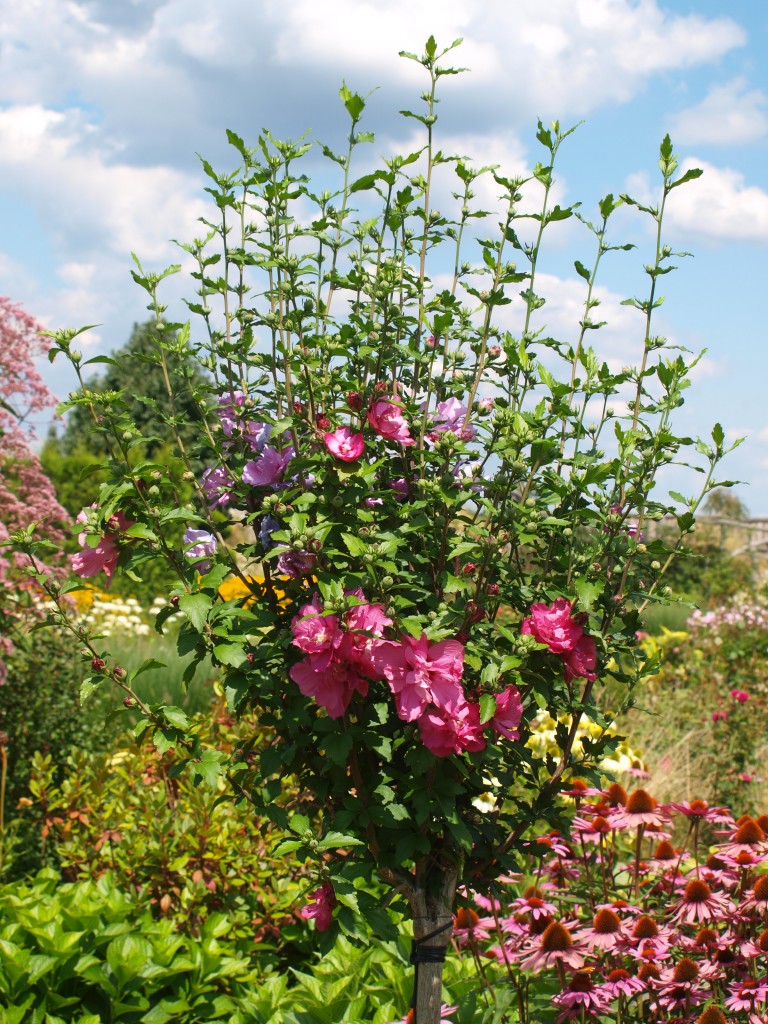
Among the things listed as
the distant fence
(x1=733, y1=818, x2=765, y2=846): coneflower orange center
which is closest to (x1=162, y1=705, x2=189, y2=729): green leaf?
(x1=733, y1=818, x2=765, y2=846): coneflower orange center

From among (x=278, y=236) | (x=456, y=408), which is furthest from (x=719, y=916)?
(x=278, y=236)

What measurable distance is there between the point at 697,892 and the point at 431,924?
35.4 inches

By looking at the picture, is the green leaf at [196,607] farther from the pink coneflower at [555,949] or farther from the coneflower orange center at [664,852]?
the coneflower orange center at [664,852]

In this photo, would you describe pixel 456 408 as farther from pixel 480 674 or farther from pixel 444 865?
pixel 444 865

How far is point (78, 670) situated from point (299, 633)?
3.75 m

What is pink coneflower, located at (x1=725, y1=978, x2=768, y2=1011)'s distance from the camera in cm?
237

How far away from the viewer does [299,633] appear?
1.74 metres

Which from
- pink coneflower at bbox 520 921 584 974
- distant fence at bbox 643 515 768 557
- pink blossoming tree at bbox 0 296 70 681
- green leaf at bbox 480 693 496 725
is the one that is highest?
distant fence at bbox 643 515 768 557

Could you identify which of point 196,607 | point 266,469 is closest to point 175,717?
point 196,607

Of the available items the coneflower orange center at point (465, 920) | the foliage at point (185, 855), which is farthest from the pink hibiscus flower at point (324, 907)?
the foliage at point (185, 855)

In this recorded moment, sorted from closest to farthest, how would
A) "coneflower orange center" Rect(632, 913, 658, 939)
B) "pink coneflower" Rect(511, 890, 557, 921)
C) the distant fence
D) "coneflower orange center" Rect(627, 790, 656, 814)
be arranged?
"coneflower orange center" Rect(632, 913, 658, 939) → "pink coneflower" Rect(511, 890, 557, 921) → "coneflower orange center" Rect(627, 790, 656, 814) → the distant fence

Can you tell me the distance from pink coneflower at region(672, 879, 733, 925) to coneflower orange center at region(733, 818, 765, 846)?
0.20 meters

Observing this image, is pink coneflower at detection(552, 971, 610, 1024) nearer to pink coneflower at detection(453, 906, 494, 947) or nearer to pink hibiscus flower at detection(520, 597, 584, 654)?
pink coneflower at detection(453, 906, 494, 947)

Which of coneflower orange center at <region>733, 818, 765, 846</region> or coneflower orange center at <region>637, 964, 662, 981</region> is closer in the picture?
coneflower orange center at <region>637, 964, 662, 981</region>
